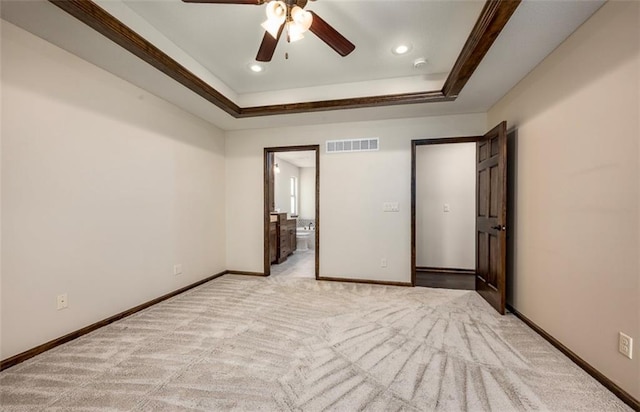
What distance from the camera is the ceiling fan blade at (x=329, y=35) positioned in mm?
1771

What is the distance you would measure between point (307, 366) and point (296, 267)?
119 inches

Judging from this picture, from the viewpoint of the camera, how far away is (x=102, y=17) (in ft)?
5.84

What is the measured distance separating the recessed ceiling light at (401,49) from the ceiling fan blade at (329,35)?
81 cm

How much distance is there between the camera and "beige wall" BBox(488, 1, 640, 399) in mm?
1491

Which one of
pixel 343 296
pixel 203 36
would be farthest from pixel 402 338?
pixel 203 36

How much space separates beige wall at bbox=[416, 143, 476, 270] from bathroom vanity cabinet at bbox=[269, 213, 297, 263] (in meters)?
2.63

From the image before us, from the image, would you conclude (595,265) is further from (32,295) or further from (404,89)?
(32,295)

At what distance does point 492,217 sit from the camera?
9.69ft

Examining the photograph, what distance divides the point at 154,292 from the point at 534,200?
4.07 meters

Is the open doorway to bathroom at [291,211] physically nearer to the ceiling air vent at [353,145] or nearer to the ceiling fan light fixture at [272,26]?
the ceiling air vent at [353,145]

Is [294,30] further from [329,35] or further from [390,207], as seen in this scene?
[390,207]

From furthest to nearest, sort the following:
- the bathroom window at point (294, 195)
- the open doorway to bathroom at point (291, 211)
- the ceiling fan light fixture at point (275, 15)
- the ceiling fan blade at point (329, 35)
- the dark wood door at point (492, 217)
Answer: the bathroom window at point (294, 195)
the open doorway to bathroom at point (291, 211)
the dark wood door at point (492, 217)
the ceiling fan blade at point (329, 35)
the ceiling fan light fixture at point (275, 15)

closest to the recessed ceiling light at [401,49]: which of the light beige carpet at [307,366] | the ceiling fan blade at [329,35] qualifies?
the ceiling fan blade at [329,35]

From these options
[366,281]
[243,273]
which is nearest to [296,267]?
[243,273]
